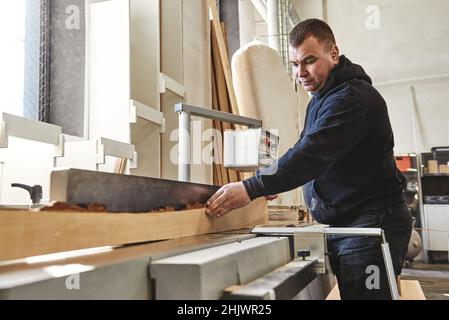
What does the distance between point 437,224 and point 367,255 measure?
4.64m

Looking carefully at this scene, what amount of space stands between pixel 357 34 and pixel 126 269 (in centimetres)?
451

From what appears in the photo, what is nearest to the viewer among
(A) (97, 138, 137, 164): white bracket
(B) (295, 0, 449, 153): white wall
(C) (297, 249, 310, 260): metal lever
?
(C) (297, 249, 310, 260): metal lever

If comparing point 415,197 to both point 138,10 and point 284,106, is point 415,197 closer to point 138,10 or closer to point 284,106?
point 284,106

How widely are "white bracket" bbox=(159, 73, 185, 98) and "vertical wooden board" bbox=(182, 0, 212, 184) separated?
79 millimetres

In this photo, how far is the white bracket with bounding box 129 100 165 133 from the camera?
5.51 ft

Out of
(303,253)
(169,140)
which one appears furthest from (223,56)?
(303,253)

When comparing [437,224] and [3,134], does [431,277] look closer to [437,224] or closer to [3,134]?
[437,224]

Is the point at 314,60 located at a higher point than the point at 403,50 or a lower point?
lower

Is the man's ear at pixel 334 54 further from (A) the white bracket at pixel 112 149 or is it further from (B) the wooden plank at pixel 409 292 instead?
(B) the wooden plank at pixel 409 292

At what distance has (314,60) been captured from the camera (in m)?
1.26

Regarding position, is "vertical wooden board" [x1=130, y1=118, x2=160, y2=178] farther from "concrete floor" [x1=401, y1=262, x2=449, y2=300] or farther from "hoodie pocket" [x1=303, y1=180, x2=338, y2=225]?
"concrete floor" [x1=401, y1=262, x2=449, y2=300]

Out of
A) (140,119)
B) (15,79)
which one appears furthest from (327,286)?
(15,79)

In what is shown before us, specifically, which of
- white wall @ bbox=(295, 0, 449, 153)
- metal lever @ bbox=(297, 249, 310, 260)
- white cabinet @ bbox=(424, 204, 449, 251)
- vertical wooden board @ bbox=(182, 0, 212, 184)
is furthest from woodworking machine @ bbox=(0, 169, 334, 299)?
white cabinet @ bbox=(424, 204, 449, 251)

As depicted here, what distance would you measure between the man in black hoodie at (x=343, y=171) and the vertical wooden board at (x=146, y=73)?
83cm
